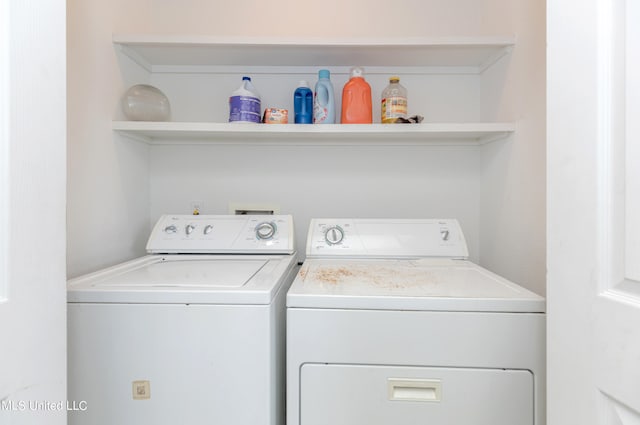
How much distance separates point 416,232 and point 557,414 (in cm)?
100

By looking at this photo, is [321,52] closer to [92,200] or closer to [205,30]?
[205,30]

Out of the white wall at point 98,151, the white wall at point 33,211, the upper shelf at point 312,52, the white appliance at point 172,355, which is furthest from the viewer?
the upper shelf at point 312,52

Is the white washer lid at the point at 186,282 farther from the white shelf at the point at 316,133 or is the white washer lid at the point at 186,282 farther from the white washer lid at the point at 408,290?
the white shelf at the point at 316,133

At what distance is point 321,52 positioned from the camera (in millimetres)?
1668

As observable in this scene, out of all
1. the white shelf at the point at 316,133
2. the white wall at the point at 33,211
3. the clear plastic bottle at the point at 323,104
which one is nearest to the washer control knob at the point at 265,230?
the white shelf at the point at 316,133

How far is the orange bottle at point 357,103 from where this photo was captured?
1.66 metres

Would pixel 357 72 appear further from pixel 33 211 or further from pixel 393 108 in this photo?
pixel 33 211

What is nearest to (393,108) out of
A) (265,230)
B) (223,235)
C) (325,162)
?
(325,162)

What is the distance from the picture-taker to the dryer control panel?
161 centimetres

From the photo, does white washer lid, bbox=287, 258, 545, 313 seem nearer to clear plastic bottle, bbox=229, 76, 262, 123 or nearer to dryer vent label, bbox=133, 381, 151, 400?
dryer vent label, bbox=133, 381, 151, 400

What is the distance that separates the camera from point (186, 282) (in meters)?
1.08

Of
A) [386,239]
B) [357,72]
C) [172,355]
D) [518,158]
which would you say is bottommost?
[172,355]

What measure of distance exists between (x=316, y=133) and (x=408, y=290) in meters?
0.91

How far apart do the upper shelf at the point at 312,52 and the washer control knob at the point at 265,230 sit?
84 cm
